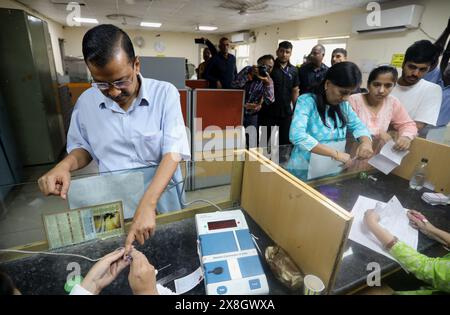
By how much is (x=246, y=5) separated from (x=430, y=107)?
14.7 feet

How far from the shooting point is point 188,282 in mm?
788

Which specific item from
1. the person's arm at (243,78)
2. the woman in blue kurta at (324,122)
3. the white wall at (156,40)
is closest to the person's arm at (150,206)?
the woman in blue kurta at (324,122)

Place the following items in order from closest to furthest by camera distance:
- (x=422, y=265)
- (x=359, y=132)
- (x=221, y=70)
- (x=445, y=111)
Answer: (x=422, y=265), (x=359, y=132), (x=445, y=111), (x=221, y=70)

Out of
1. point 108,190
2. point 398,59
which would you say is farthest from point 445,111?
point 108,190

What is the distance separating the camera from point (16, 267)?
32.1 inches

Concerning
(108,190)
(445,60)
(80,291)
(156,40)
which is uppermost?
(156,40)

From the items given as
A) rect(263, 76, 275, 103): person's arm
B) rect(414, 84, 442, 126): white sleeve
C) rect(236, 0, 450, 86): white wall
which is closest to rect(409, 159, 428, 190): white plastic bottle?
rect(414, 84, 442, 126): white sleeve

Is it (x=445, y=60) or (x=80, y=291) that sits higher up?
(x=445, y=60)

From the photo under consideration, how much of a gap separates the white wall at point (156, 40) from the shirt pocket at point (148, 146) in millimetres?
10136

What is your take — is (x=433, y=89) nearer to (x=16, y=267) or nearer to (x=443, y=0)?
(x=16, y=267)

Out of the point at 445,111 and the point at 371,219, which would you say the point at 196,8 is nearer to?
the point at 445,111
